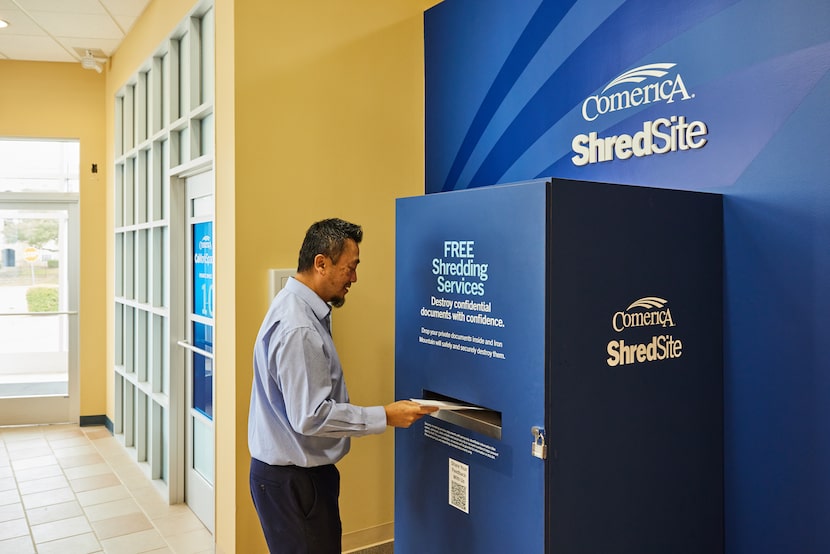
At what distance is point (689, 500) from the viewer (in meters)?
2.07

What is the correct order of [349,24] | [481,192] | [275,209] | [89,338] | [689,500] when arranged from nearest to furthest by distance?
[481,192] → [689,500] → [275,209] → [349,24] → [89,338]

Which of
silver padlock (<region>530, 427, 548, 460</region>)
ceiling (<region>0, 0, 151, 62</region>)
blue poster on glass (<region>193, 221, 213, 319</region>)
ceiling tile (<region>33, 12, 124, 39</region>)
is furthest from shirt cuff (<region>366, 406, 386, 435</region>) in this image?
ceiling tile (<region>33, 12, 124, 39</region>)

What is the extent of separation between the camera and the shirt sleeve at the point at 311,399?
2.03 meters

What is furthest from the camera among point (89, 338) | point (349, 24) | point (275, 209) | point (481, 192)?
point (89, 338)

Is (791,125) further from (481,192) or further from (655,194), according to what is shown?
(481,192)

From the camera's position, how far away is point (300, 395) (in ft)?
6.69

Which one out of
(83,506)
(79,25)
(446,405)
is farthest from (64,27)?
(446,405)

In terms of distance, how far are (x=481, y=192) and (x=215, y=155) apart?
185cm

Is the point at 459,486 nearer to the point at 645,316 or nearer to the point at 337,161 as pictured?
the point at 645,316

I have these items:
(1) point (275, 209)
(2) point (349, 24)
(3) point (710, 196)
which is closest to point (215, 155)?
(1) point (275, 209)

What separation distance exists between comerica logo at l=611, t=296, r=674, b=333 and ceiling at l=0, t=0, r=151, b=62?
4.08 m

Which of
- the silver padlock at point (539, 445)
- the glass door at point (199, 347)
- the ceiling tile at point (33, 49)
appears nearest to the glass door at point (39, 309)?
the ceiling tile at point (33, 49)

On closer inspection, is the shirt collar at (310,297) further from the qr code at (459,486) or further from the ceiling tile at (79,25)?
the ceiling tile at (79,25)

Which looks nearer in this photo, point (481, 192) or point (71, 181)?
point (481, 192)
